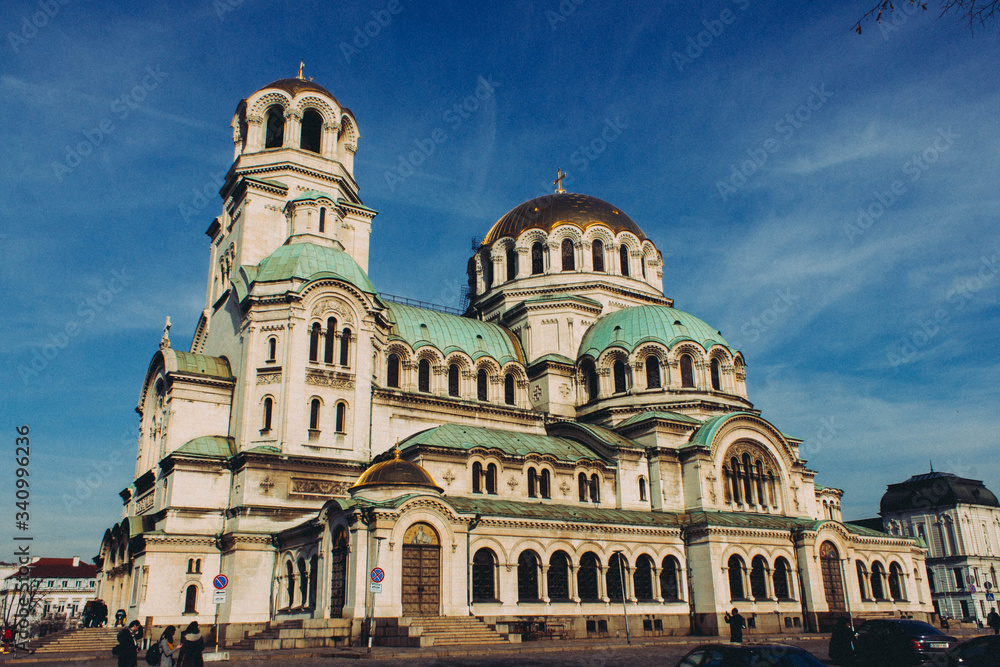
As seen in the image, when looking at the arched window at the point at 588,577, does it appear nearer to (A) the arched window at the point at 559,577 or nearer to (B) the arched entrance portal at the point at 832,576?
(A) the arched window at the point at 559,577

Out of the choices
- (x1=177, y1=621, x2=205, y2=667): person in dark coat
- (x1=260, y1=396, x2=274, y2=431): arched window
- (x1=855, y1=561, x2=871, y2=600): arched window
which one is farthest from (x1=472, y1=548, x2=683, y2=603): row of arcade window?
(x1=177, y1=621, x2=205, y2=667): person in dark coat

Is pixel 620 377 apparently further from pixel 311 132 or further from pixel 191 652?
pixel 191 652

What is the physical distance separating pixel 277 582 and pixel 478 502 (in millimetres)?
8564

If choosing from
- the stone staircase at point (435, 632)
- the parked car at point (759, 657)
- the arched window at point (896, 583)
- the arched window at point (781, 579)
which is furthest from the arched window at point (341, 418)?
the arched window at point (896, 583)

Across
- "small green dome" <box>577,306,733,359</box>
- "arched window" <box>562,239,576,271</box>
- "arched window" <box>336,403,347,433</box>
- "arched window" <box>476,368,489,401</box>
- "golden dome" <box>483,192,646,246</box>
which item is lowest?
"arched window" <box>336,403,347,433</box>

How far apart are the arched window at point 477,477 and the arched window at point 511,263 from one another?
18347 millimetres

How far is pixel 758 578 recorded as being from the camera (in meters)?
35.7

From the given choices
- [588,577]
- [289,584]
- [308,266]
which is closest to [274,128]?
[308,266]

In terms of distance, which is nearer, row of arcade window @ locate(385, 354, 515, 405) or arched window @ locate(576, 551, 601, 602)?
arched window @ locate(576, 551, 601, 602)

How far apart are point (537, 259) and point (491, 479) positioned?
1903 centimetres

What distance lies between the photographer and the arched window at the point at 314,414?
33.4 m

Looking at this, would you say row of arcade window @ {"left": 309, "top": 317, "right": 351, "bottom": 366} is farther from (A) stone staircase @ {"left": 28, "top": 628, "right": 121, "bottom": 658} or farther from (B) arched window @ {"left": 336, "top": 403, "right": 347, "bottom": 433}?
(A) stone staircase @ {"left": 28, "top": 628, "right": 121, "bottom": 658}

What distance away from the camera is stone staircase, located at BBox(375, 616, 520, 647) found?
79.5 ft

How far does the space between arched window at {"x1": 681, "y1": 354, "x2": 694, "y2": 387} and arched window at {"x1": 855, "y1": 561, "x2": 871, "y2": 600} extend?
39.4ft
